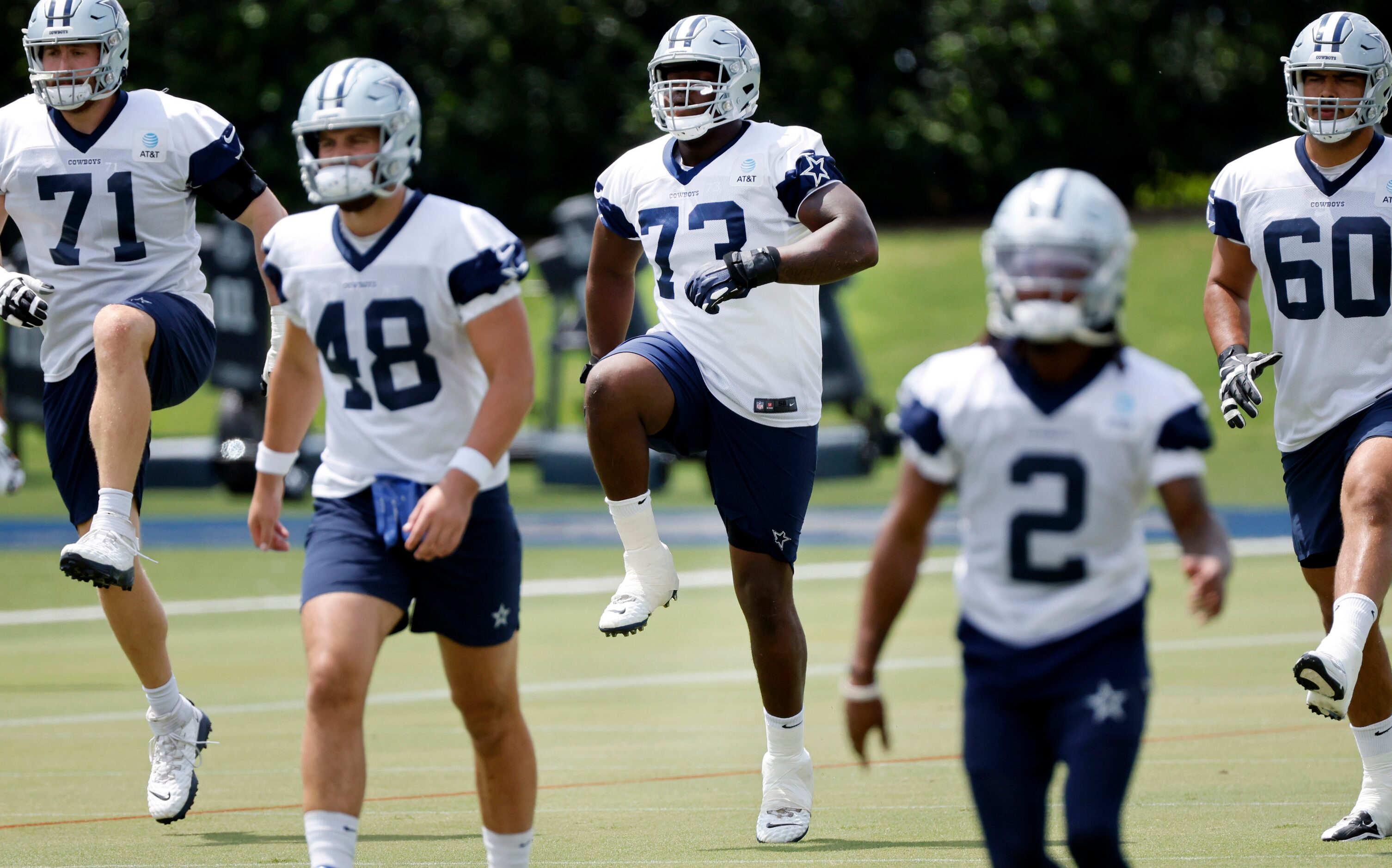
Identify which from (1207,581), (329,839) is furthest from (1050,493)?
(329,839)

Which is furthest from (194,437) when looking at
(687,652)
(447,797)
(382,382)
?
(382,382)

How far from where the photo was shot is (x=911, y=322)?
102 ft

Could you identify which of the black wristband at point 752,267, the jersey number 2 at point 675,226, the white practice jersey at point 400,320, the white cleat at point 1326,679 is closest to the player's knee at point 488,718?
the white practice jersey at point 400,320

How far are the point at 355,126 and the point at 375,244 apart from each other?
11.0 inches

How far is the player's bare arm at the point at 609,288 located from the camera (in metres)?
6.43

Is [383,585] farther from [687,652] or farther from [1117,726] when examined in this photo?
[687,652]

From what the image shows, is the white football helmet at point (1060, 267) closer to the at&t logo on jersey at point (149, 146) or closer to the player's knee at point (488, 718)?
the player's knee at point (488, 718)

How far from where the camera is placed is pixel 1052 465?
384 cm

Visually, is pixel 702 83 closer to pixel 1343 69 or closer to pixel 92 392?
pixel 1343 69

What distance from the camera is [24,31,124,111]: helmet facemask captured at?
612 cm

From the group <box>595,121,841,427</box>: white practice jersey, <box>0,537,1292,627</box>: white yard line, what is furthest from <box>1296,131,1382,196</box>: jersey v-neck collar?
<box>0,537,1292,627</box>: white yard line

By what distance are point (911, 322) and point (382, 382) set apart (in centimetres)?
2692

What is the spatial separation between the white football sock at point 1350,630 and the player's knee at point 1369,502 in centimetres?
25

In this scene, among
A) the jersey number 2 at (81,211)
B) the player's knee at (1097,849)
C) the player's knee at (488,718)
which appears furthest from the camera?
the jersey number 2 at (81,211)
